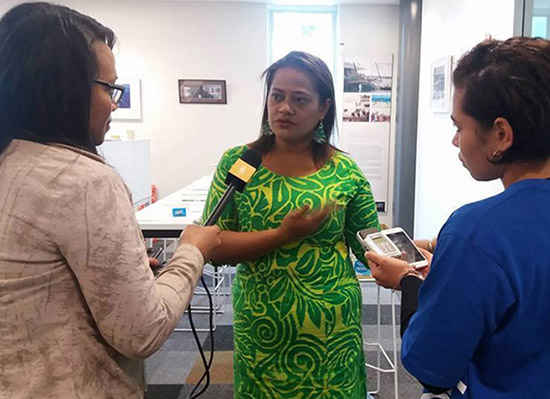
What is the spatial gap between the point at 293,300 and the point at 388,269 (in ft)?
0.83

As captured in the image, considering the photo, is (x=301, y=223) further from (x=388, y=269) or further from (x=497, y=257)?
(x=497, y=257)

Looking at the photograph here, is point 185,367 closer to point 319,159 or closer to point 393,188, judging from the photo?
point 319,159

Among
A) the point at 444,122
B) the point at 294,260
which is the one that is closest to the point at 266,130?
the point at 294,260

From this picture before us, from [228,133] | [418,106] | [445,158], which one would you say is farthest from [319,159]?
[228,133]

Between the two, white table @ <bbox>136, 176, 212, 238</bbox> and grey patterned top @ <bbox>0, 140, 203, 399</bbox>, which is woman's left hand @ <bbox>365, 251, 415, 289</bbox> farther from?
white table @ <bbox>136, 176, 212, 238</bbox>

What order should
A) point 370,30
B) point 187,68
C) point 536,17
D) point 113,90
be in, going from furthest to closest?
point 187,68 < point 370,30 < point 536,17 < point 113,90

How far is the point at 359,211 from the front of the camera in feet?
4.00

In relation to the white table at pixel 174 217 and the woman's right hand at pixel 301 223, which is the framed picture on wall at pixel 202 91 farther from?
the woman's right hand at pixel 301 223

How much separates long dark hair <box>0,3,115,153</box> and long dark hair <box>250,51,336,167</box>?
0.59 metres

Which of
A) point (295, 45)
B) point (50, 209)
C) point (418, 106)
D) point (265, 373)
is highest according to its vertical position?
point (295, 45)

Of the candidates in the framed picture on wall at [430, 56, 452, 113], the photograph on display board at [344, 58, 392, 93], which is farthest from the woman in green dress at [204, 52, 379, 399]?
the photograph on display board at [344, 58, 392, 93]

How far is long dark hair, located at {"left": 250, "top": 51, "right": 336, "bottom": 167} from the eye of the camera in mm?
1193

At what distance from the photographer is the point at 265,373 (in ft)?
3.69

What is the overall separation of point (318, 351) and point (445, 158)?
9.25ft
